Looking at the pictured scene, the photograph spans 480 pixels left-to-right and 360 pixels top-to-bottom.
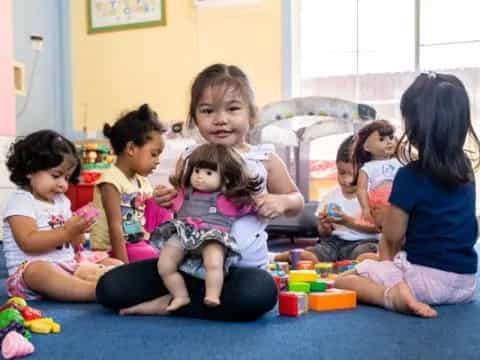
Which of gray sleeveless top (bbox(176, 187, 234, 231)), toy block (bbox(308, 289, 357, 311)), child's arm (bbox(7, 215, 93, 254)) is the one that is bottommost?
toy block (bbox(308, 289, 357, 311))

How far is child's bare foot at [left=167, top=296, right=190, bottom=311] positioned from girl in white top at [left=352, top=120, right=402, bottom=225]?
79 centimetres

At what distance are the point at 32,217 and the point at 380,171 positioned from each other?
1.03 meters

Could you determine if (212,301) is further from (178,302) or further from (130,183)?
(130,183)

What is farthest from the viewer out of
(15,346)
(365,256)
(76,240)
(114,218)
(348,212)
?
(348,212)

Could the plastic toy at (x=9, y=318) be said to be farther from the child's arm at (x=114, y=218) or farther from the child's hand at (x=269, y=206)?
the child's arm at (x=114, y=218)

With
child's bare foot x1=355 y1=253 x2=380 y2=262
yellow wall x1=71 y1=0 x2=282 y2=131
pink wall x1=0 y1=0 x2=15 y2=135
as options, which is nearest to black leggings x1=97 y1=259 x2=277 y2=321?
child's bare foot x1=355 y1=253 x2=380 y2=262

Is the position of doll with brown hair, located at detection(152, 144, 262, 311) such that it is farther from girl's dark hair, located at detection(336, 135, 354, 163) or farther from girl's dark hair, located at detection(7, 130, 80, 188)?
girl's dark hair, located at detection(336, 135, 354, 163)

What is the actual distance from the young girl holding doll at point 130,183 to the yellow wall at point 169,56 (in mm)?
1714

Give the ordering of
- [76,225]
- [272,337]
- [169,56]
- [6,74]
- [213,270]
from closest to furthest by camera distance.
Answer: [272,337], [213,270], [76,225], [6,74], [169,56]

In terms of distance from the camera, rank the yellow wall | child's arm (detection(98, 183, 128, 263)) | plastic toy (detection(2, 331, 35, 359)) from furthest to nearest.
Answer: the yellow wall → child's arm (detection(98, 183, 128, 263)) → plastic toy (detection(2, 331, 35, 359))

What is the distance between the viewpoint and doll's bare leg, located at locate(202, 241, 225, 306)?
1134 mm

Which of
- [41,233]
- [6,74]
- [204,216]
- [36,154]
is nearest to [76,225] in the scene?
[41,233]

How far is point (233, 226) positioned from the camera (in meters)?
1.26

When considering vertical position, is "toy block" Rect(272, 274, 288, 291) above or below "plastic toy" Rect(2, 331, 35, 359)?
below
